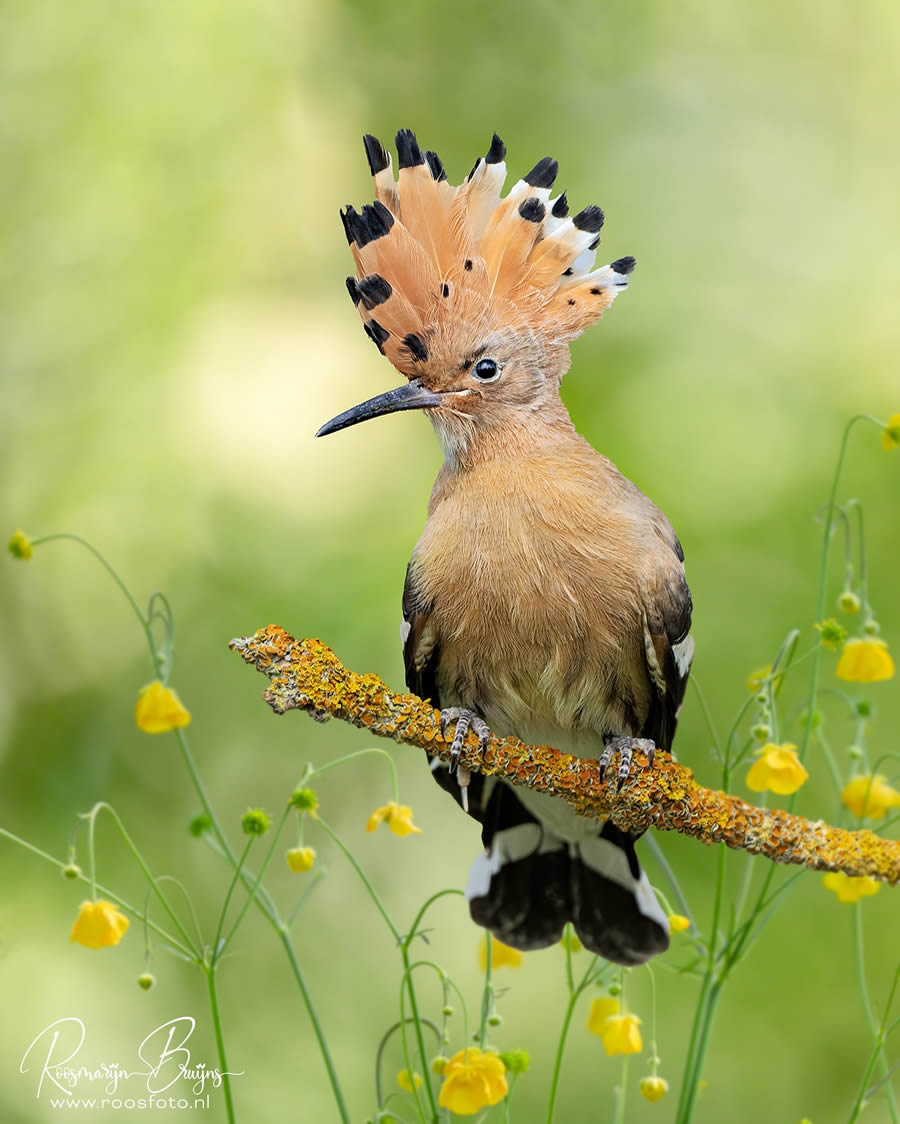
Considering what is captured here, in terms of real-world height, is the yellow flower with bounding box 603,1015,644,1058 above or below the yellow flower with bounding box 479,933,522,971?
below

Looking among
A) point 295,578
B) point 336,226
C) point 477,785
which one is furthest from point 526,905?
point 336,226

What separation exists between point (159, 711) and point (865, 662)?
1235mm

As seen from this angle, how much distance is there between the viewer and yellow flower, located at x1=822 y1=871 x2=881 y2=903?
213 centimetres

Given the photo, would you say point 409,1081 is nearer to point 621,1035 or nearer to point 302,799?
point 621,1035

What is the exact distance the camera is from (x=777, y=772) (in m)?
1.99

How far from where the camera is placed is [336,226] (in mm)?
5090

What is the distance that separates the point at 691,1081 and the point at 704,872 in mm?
2192

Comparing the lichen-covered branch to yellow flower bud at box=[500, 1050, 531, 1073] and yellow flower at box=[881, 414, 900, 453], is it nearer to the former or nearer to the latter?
yellow flower bud at box=[500, 1050, 531, 1073]

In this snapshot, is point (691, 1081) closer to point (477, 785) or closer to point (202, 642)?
point (477, 785)

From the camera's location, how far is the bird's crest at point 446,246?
224cm

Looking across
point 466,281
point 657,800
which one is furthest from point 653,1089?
point 466,281

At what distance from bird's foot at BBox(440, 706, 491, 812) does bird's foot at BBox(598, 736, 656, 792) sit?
0.70 feet

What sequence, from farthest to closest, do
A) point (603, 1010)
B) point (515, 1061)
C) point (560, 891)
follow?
1. point (560, 891)
2. point (603, 1010)
3. point (515, 1061)

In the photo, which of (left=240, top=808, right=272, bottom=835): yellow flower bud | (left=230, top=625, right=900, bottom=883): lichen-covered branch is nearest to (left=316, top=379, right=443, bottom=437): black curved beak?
(left=230, top=625, right=900, bottom=883): lichen-covered branch
